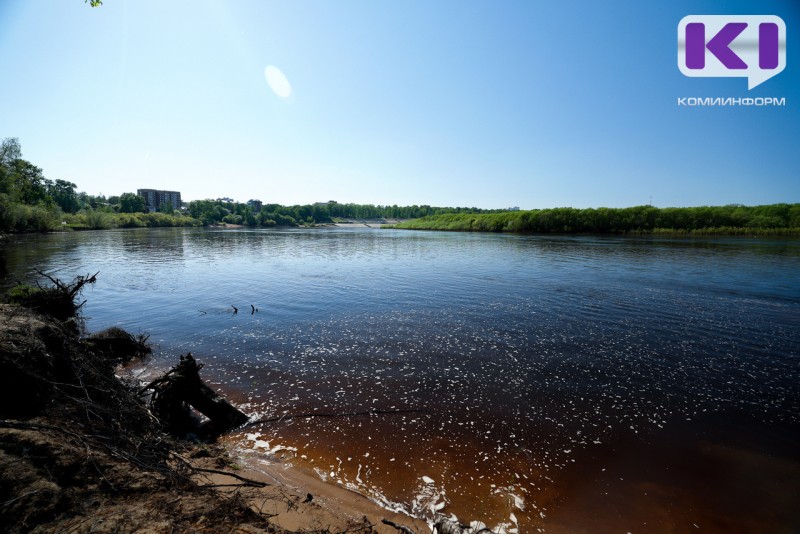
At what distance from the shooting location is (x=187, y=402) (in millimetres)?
7844

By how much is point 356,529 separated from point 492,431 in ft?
14.1

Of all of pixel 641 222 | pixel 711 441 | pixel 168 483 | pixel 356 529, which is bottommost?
pixel 711 441

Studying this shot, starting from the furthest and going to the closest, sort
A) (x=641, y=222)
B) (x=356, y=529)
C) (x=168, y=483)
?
1. (x=641, y=222)
2. (x=356, y=529)
3. (x=168, y=483)

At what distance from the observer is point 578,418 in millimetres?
8727

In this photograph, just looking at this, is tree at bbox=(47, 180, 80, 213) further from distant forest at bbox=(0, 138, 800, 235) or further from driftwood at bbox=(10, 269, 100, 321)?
driftwood at bbox=(10, 269, 100, 321)

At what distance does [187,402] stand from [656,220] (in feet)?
426

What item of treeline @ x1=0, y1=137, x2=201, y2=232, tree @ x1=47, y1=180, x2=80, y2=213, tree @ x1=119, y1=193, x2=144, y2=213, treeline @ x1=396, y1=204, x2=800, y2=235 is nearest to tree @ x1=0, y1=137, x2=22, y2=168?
treeline @ x1=0, y1=137, x2=201, y2=232

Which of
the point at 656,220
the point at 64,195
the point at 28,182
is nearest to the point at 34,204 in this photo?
the point at 28,182

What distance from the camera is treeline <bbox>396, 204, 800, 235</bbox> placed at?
92.6 m

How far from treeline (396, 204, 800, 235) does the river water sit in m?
95.8

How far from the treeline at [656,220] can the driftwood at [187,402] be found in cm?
11913

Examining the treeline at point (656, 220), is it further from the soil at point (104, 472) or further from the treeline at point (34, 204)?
the treeline at point (34, 204)

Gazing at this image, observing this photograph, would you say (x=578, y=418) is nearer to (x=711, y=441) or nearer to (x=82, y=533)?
(x=711, y=441)

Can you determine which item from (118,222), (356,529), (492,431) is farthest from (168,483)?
(118,222)
